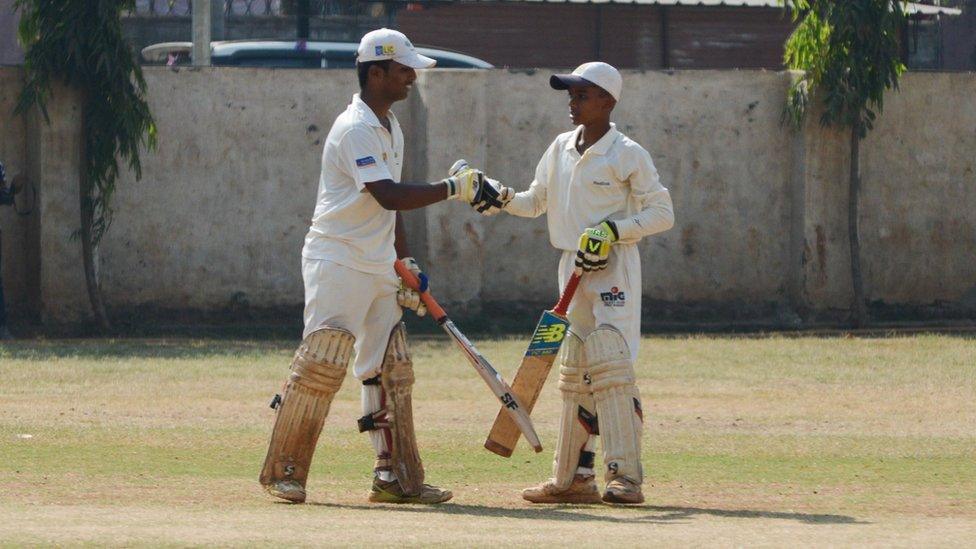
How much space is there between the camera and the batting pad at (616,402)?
304 inches

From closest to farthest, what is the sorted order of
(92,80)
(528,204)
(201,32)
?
(528,204) → (92,80) → (201,32)

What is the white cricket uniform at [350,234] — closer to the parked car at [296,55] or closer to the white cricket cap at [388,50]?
the white cricket cap at [388,50]

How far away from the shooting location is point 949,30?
2680cm

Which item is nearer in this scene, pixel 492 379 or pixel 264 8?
pixel 492 379

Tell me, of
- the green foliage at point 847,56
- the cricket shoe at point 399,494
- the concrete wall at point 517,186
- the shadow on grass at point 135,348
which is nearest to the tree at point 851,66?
the green foliage at point 847,56

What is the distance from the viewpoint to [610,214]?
797cm

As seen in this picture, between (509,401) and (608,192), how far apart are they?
108 cm

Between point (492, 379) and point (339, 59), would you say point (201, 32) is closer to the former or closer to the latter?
point (339, 59)

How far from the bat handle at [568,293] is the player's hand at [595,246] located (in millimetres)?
136

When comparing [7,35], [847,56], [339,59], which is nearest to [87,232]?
[339,59]

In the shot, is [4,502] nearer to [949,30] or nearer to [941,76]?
[941,76]

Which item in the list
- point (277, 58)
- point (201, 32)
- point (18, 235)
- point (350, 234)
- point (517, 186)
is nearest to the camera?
point (350, 234)

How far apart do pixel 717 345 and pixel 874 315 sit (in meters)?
2.97

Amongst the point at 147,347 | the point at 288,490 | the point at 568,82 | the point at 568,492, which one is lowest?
the point at 147,347
